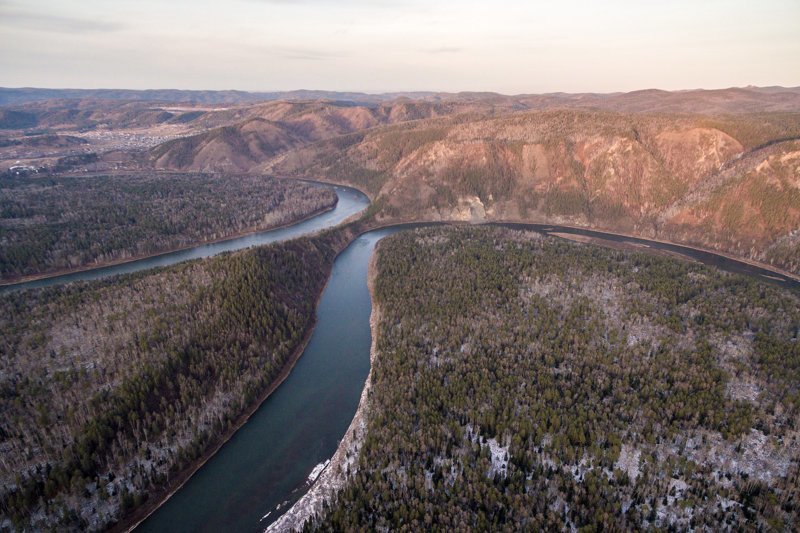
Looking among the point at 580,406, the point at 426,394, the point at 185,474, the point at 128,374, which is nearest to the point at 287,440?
the point at 185,474

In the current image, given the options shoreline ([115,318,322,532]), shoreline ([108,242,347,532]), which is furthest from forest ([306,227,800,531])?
shoreline ([115,318,322,532])

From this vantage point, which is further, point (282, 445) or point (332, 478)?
point (282, 445)

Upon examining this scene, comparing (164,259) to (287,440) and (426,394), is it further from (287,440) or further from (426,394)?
(426,394)

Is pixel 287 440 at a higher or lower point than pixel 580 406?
lower

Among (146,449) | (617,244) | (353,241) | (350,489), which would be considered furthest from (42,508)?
(617,244)

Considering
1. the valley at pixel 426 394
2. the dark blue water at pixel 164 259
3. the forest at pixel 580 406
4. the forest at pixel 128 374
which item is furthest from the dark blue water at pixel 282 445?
the dark blue water at pixel 164 259

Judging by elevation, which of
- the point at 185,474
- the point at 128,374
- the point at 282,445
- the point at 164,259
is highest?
the point at 164,259
